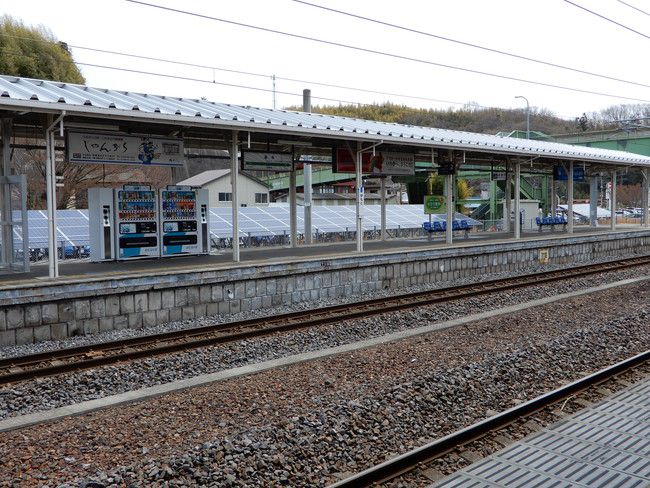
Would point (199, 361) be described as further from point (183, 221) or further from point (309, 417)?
point (183, 221)

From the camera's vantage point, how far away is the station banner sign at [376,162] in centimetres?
1762

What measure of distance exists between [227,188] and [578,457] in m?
38.7

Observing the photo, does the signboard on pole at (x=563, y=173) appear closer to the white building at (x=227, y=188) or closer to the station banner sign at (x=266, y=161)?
the station banner sign at (x=266, y=161)

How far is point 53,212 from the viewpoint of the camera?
11.6 metres

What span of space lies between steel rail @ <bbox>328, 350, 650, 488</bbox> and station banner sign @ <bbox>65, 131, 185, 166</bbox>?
1011 cm

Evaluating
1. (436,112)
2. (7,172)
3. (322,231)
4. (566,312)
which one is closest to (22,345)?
(7,172)

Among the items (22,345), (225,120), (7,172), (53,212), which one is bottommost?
(22,345)

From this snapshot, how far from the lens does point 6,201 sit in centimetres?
1325

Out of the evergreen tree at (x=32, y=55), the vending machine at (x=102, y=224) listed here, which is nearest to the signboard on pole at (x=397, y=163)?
the vending machine at (x=102, y=224)

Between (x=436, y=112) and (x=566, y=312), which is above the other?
(x=436, y=112)

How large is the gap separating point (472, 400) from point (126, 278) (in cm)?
716

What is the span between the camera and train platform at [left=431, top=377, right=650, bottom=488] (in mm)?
4793

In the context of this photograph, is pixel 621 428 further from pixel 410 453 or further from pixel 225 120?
pixel 225 120

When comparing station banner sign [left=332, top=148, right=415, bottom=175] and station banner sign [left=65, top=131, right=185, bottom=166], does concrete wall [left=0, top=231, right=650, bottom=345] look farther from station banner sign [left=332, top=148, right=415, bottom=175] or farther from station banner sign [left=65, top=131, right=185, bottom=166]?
station banner sign [left=65, top=131, right=185, bottom=166]
